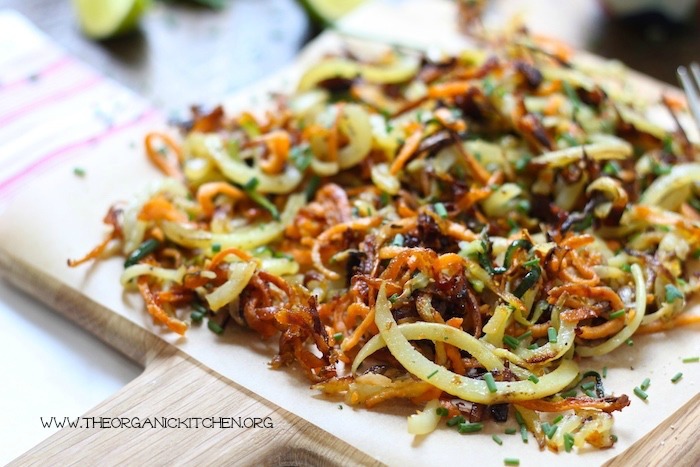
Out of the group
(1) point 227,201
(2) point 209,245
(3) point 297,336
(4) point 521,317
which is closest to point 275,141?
(1) point 227,201

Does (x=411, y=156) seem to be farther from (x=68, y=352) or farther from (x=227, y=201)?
(x=68, y=352)

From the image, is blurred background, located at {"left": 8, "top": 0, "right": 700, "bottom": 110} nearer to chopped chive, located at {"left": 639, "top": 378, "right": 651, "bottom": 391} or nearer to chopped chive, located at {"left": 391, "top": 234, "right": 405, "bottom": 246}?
chopped chive, located at {"left": 391, "top": 234, "right": 405, "bottom": 246}

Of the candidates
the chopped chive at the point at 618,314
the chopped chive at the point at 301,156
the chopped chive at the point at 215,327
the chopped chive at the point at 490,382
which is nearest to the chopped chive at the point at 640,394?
the chopped chive at the point at 618,314

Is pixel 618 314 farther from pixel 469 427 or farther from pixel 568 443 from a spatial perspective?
pixel 469 427

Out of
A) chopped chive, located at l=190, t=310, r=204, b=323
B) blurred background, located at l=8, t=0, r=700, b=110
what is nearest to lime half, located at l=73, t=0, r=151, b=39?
blurred background, located at l=8, t=0, r=700, b=110

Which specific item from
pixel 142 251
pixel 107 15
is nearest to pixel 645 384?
pixel 142 251

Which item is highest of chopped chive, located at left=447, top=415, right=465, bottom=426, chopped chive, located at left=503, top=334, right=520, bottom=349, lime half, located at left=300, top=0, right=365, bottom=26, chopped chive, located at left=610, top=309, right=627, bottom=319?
lime half, located at left=300, top=0, right=365, bottom=26

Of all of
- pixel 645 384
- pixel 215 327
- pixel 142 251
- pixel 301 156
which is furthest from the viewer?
pixel 301 156
